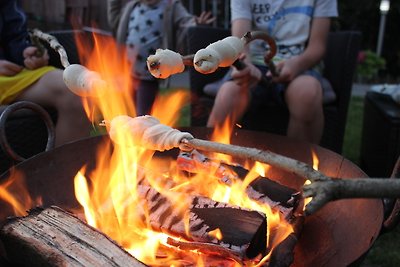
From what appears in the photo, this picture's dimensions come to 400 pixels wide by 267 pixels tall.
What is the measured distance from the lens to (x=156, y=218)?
1.16 metres

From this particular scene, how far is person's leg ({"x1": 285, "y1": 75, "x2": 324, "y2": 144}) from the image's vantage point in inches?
77.2

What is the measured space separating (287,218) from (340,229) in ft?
0.48

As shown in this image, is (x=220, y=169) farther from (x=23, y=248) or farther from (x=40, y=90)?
(x=40, y=90)

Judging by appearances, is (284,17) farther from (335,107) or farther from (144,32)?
(144,32)

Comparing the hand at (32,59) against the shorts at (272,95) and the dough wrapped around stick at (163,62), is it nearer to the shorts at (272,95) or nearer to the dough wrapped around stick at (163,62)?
the shorts at (272,95)

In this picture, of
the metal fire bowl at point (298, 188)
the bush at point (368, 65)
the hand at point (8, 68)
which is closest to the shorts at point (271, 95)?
the metal fire bowl at point (298, 188)

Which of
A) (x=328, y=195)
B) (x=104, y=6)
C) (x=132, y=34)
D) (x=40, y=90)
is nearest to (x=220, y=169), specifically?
(x=328, y=195)

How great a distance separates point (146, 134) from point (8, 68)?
1225 mm

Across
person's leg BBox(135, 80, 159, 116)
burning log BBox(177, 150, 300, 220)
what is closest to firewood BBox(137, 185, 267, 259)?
burning log BBox(177, 150, 300, 220)

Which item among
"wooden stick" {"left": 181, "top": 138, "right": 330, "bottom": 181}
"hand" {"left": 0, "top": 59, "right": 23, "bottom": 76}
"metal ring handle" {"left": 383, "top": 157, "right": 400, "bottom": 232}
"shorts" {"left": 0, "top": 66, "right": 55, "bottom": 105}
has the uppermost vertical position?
"wooden stick" {"left": 181, "top": 138, "right": 330, "bottom": 181}

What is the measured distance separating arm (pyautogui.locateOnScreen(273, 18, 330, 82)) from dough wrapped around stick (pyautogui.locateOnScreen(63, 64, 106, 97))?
115cm

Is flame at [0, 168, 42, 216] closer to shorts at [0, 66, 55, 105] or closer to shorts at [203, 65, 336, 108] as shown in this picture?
shorts at [0, 66, 55, 105]

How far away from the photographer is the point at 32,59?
1925mm

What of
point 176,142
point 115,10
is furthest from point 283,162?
point 115,10
